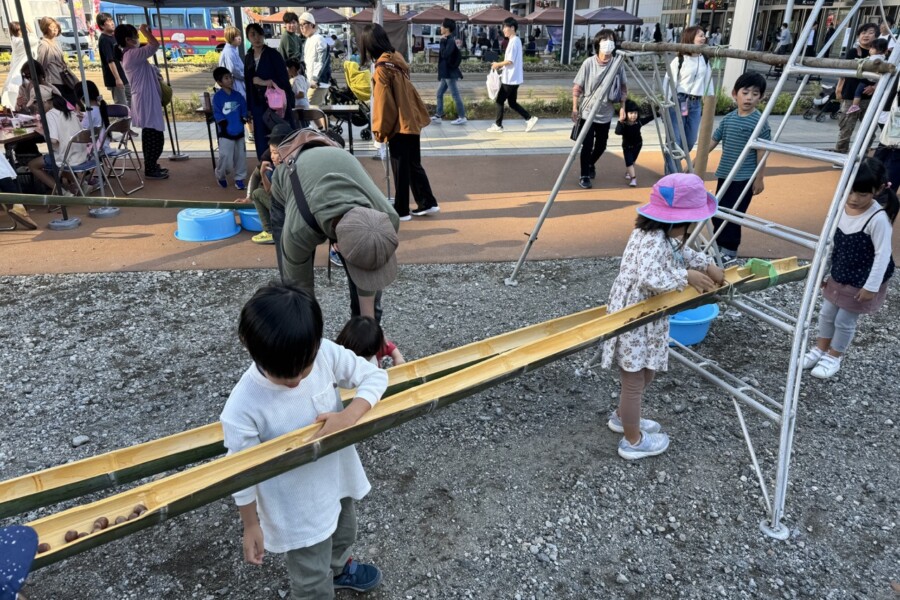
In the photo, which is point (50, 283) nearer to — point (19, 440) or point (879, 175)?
point (19, 440)

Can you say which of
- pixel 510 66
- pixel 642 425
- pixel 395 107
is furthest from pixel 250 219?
pixel 510 66

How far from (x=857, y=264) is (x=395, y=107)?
419 centimetres

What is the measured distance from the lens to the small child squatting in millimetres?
3379

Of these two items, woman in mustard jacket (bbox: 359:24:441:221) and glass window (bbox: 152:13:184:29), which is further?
glass window (bbox: 152:13:184:29)

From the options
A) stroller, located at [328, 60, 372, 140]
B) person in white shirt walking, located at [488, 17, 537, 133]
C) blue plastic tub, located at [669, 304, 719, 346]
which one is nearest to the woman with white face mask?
person in white shirt walking, located at [488, 17, 537, 133]

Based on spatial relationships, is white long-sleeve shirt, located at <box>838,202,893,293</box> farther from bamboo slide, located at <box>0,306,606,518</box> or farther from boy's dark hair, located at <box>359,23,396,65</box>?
boy's dark hair, located at <box>359,23,396,65</box>

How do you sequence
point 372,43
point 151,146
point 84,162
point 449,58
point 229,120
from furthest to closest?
point 449,58 → point 151,146 → point 229,120 → point 84,162 → point 372,43

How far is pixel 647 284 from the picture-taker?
2729 millimetres

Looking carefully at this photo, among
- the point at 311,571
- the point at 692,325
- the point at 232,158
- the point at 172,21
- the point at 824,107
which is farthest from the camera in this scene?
the point at 172,21

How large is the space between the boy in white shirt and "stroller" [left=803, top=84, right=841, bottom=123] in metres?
14.0

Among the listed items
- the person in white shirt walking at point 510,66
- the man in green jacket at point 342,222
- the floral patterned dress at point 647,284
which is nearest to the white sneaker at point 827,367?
the floral patterned dress at point 647,284

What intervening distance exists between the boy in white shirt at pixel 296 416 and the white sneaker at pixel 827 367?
312 cm

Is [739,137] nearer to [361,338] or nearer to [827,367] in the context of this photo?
[827,367]

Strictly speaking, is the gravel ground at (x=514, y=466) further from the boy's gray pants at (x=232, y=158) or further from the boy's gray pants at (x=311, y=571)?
the boy's gray pants at (x=232, y=158)
